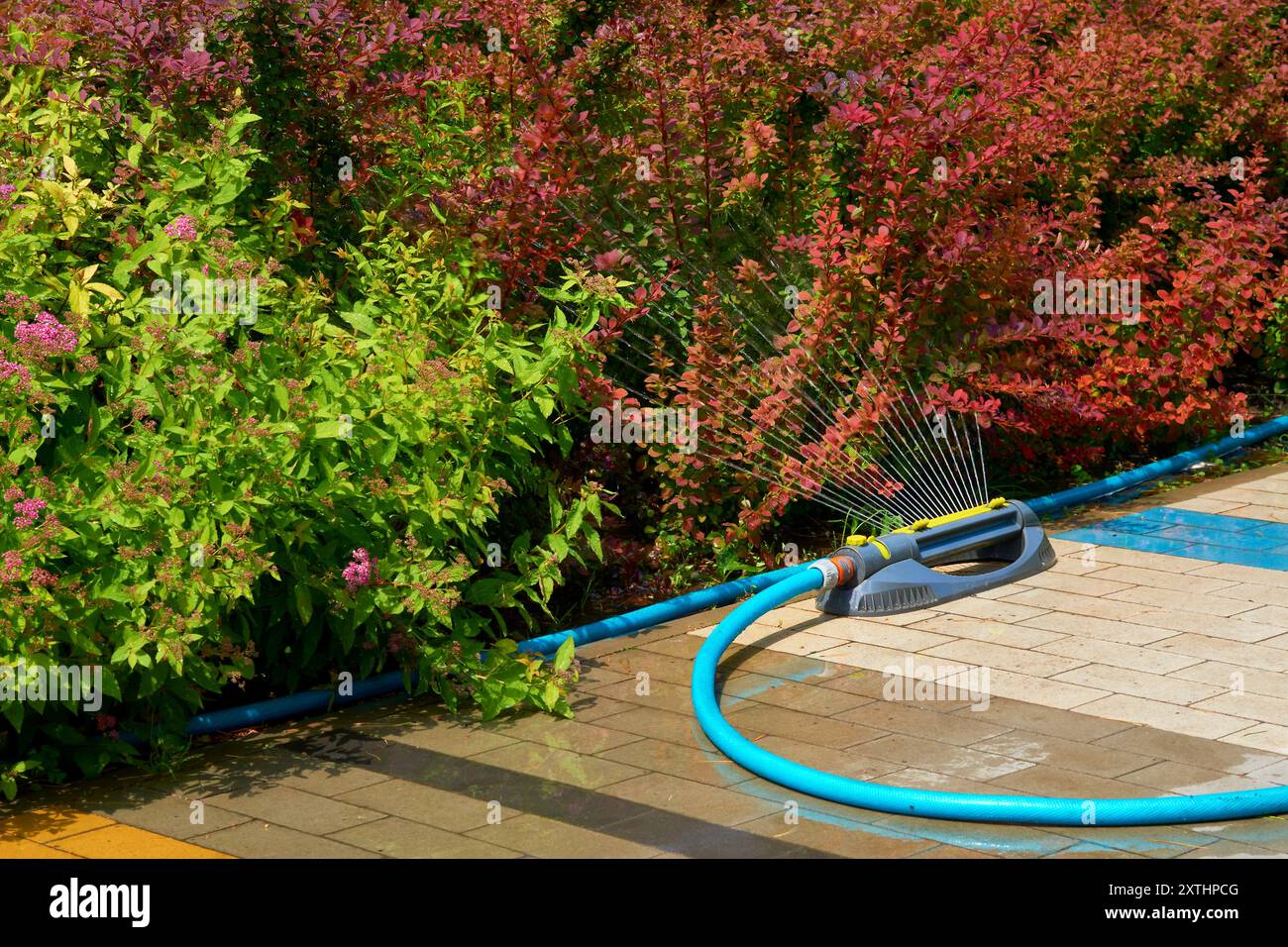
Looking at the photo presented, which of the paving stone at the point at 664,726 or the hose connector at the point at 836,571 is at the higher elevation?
the hose connector at the point at 836,571

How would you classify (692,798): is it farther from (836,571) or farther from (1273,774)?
(836,571)

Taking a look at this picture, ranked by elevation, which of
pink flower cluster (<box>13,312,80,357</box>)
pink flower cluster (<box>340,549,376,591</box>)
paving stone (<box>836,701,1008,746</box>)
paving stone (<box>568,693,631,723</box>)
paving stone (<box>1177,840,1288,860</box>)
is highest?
pink flower cluster (<box>13,312,80,357</box>)

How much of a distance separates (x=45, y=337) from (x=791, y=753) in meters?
3.12

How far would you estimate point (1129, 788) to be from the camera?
5.50 meters

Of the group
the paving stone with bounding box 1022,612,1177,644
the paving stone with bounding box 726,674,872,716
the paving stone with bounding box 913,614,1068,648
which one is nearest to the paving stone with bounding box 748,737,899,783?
the paving stone with bounding box 726,674,872,716

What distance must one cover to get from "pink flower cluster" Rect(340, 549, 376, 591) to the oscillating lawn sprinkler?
2.44 metres

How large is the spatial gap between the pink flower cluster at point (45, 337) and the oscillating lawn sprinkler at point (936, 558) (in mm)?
3651

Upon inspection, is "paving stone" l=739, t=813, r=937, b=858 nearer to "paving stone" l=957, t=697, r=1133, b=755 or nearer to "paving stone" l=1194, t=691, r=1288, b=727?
"paving stone" l=957, t=697, r=1133, b=755

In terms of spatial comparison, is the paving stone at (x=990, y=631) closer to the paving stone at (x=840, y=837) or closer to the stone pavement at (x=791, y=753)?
the stone pavement at (x=791, y=753)

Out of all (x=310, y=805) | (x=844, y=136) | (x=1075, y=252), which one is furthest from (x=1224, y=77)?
(x=310, y=805)

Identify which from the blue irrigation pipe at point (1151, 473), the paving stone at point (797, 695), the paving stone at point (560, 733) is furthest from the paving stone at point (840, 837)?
the blue irrigation pipe at point (1151, 473)

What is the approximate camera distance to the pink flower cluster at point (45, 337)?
18.3 ft

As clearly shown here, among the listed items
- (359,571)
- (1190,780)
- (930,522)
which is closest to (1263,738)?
(1190,780)

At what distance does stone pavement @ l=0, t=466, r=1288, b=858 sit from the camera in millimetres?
5223
